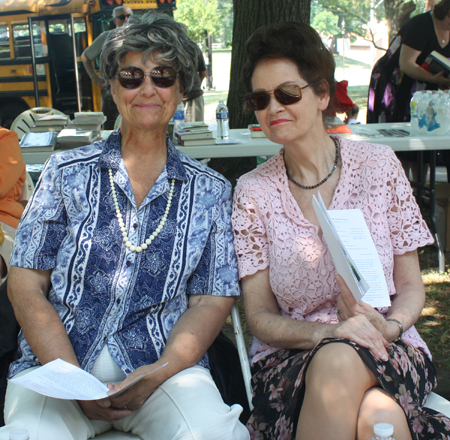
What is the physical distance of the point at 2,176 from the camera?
3033mm

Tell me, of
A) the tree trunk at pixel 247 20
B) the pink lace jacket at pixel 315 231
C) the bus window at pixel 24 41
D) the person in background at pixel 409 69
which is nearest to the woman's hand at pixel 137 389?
the pink lace jacket at pixel 315 231

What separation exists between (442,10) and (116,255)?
432 centimetres

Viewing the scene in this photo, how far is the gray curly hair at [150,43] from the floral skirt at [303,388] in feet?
4.07

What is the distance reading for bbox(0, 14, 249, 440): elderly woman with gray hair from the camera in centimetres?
195

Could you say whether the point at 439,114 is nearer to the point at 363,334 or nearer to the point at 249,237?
the point at 249,237

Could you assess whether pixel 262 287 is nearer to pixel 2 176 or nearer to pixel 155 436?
pixel 155 436

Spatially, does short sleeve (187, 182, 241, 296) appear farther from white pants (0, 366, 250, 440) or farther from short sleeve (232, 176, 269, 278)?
white pants (0, 366, 250, 440)

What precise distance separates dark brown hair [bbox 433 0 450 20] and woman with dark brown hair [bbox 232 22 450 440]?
11.0 feet

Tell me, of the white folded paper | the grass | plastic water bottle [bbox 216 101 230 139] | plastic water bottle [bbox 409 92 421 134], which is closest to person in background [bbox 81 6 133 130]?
plastic water bottle [bbox 216 101 230 139]

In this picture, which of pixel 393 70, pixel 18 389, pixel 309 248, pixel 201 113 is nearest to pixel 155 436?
pixel 18 389

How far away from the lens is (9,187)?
10.1 ft

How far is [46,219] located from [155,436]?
895 mm

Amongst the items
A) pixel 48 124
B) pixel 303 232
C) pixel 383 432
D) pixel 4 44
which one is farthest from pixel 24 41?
pixel 383 432

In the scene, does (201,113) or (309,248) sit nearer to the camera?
(309,248)
